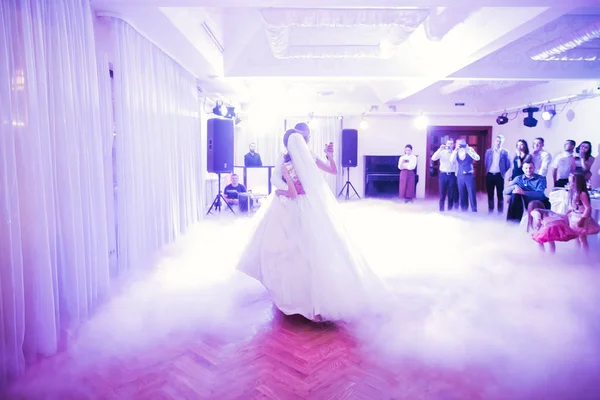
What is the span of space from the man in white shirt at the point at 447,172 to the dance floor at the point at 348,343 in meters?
4.20

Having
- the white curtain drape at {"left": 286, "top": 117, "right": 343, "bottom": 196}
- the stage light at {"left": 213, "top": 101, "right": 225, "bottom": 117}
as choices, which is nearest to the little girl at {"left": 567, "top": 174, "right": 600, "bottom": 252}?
the stage light at {"left": 213, "top": 101, "right": 225, "bottom": 117}

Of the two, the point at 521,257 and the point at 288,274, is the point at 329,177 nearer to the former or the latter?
the point at 521,257

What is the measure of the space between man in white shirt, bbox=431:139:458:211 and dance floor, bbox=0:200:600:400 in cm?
420

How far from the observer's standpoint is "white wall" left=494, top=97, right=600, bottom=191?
791 centimetres

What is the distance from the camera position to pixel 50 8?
2748mm

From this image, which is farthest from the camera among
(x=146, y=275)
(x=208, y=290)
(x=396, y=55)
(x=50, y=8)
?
(x=396, y=55)

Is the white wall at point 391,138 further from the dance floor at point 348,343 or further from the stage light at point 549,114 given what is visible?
the dance floor at point 348,343

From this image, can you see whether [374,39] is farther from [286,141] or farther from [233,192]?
[233,192]

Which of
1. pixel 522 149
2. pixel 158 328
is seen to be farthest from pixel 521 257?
pixel 158 328

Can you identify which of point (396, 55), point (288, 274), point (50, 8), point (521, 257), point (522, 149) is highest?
point (396, 55)

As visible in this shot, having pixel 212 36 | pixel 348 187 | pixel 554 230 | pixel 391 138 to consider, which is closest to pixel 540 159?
pixel 554 230

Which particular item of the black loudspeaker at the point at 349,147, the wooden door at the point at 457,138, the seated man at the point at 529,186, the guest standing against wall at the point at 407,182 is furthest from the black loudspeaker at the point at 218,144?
the wooden door at the point at 457,138

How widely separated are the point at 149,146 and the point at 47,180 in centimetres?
230

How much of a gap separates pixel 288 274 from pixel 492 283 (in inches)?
83.3
